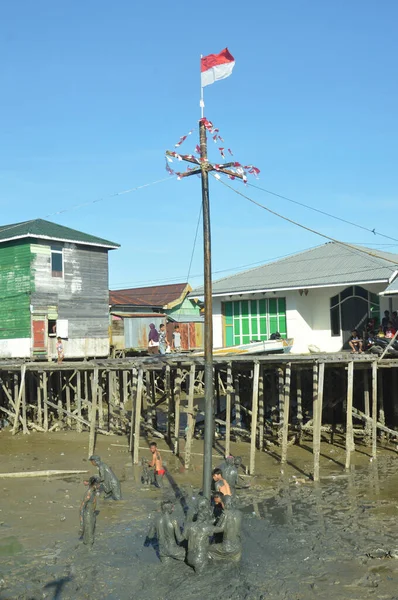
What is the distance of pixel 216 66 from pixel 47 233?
57.6ft

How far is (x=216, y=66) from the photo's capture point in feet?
41.4

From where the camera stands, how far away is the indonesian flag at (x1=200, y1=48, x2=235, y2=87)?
41.1ft

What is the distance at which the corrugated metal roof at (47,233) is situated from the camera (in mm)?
28080

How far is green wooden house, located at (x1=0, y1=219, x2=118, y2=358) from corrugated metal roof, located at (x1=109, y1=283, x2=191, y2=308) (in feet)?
39.1

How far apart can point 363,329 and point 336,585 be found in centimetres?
1482

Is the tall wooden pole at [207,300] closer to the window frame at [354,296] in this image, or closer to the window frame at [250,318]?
the window frame at [354,296]

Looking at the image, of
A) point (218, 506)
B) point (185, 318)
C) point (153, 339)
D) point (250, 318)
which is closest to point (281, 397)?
point (153, 339)

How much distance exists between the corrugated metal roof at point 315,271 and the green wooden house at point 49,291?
5.51m

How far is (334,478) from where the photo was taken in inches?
664

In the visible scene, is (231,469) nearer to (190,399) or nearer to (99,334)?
(190,399)

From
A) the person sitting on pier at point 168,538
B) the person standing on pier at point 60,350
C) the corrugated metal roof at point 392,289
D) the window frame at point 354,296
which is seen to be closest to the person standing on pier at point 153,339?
the person standing on pier at point 60,350

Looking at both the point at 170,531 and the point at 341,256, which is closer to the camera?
the point at 170,531

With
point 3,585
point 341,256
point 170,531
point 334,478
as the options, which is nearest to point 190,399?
point 334,478

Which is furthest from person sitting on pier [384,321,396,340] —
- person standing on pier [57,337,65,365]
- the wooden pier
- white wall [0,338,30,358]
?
white wall [0,338,30,358]
